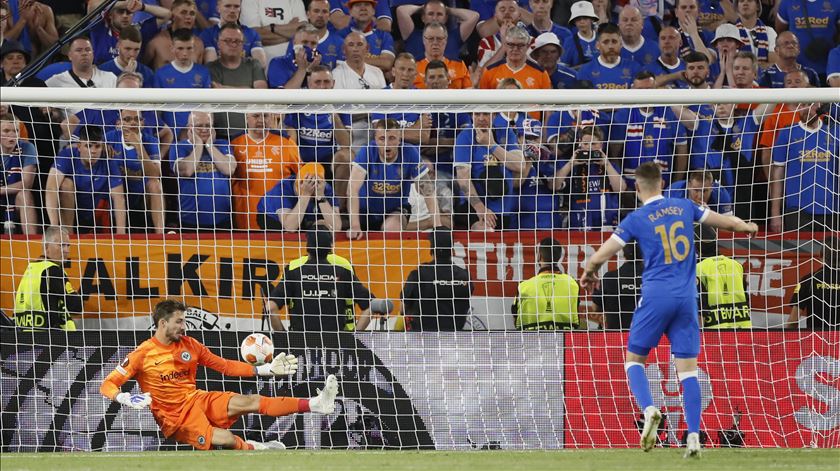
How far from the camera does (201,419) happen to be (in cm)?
928

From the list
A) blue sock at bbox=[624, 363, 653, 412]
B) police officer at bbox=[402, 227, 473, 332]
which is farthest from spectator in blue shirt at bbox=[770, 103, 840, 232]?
blue sock at bbox=[624, 363, 653, 412]

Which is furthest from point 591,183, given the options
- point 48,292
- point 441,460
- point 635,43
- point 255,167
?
point 48,292

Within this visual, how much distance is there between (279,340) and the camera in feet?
32.8

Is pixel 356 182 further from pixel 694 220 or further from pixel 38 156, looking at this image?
pixel 694 220

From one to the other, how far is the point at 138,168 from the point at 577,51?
4897mm

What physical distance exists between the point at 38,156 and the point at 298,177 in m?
2.29

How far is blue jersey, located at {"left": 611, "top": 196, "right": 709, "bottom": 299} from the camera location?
24.6 ft

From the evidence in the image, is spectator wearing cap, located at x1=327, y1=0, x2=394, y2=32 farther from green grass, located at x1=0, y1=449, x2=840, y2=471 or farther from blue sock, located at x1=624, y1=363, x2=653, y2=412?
blue sock, located at x1=624, y1=363, x2=653, y2=412

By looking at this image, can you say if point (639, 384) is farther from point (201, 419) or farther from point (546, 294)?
point (201, 419)

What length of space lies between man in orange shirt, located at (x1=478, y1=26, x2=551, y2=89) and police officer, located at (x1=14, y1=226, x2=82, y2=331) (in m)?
4.69

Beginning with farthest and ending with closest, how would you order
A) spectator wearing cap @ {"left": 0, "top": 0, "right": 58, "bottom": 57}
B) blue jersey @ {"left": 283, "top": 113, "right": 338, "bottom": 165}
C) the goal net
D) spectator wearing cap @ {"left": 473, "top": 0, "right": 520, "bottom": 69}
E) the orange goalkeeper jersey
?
1. spectator wearing cap @ {"left": 473, "top": 0, "right": 520, "bottom": 69}
2. spectator wearing cap @ {"left": 0, "top": 0, "right": 58, "bottom": 57}
3. blue jersey @ {"left": 283, "top": 113, "right": 338, "bottom": 165}
4. the goal net
5. the orange goalkeeper jersey

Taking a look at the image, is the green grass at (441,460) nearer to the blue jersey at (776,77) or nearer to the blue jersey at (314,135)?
the blue jersey at (314,135)

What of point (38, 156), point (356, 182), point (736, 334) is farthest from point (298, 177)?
point (736, 334)

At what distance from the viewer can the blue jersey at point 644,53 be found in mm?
12898
